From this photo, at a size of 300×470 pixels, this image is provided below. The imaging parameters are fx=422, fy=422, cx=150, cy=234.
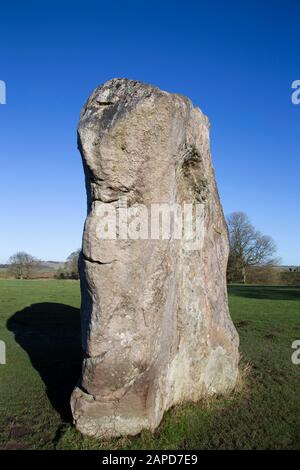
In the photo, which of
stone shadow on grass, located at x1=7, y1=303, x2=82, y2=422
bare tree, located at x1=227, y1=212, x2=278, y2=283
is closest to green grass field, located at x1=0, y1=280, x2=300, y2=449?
stone shadow on grass, located at x1=7, y1=303, x2=82, y2=422

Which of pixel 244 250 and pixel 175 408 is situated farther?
pixel 244 250

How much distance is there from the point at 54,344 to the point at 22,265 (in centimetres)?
5243

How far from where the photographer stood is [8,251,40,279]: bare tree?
62812 mm

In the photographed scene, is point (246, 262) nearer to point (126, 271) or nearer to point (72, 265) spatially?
point (72, 265)

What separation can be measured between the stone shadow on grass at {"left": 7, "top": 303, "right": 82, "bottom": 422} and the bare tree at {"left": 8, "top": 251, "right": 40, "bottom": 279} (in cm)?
4203

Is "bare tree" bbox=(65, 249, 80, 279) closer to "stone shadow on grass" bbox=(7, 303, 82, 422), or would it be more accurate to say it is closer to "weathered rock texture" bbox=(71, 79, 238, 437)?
"stone shadow on grass" bbox=(7, 303, 82, 422)

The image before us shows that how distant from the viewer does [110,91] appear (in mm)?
6684

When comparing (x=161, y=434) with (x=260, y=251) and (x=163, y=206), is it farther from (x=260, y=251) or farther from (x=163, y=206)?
(x=260, y=251)

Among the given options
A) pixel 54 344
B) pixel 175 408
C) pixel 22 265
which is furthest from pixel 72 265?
pixel 175 408

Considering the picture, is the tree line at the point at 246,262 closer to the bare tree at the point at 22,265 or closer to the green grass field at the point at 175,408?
the bare tree at the point at 22,265

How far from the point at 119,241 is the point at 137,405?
2533 mm

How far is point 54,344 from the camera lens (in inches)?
531
